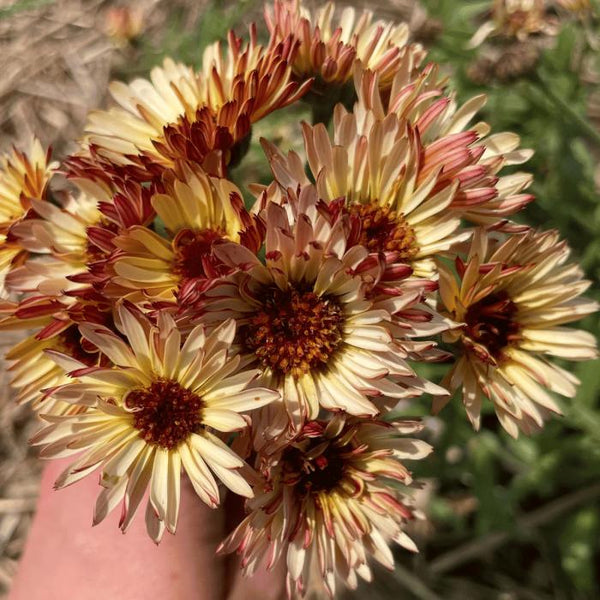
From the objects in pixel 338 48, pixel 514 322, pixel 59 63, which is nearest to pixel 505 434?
pixel 514 322

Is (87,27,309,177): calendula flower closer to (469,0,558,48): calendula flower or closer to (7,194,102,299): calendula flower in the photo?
(7,194,102,299): calendula flower

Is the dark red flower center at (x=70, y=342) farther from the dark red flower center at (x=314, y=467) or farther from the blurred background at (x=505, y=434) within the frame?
the blurred background at (x=505, y=434)

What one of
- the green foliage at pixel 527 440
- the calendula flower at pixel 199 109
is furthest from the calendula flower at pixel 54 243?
the green foliage at pixel 527 440

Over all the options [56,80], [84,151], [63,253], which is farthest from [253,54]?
[56,80]

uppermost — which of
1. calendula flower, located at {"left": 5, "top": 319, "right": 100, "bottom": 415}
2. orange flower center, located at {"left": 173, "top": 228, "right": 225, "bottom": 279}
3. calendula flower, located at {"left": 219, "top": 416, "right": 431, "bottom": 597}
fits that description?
orange flower center, located at {"left": 173, "top": 228, "right": 225, "bottom": 279}

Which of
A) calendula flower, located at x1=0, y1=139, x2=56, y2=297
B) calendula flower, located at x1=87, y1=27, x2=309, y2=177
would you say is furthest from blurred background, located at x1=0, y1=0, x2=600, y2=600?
calendula flower, located at x1=0, y1=139, x2=56, y2=297

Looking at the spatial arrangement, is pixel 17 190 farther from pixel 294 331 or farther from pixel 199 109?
pixel 294 331
